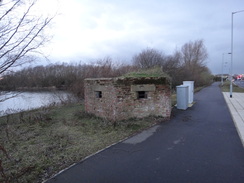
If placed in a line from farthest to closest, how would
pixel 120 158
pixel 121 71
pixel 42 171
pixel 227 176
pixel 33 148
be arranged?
pixel 121 71 < pixel 33 148 < pixel 120 158 < pixel 42 171 < pixel 227 176

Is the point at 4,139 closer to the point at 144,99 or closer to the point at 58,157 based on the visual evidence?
the point at 58,157

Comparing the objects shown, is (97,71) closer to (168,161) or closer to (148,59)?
(148,59)

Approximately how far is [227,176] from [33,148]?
4.81m

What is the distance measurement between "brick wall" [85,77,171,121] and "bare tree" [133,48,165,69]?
1989 centimetres

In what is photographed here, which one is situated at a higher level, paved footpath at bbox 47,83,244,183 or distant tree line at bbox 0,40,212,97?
distant tree line at bbox 0,40,212,97

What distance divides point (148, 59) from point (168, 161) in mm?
25916

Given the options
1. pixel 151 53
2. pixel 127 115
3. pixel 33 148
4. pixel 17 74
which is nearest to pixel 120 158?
pixel 33 148

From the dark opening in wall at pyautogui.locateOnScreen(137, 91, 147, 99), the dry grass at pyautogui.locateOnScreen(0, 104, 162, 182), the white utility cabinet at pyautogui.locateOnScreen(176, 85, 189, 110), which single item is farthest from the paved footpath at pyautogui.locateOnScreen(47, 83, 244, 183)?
the white utility cabinet at pyautogui.locateOnScreen(176, 85, 189, 110)

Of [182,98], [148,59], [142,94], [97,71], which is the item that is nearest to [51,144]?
[142,94]

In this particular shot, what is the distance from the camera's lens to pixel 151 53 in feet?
98.5

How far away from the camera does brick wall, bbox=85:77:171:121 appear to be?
326 inches

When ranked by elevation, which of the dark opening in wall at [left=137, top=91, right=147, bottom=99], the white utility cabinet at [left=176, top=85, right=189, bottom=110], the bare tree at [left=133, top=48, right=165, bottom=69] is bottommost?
the white utility cabinet at [left=176, top=85, right=189, bottom=110]

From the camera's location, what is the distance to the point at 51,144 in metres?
5.72

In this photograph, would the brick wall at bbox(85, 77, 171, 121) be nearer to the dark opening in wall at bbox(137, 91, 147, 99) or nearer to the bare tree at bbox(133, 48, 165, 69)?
the dark opening in wall at bbox(137, 91, 147, 99)
